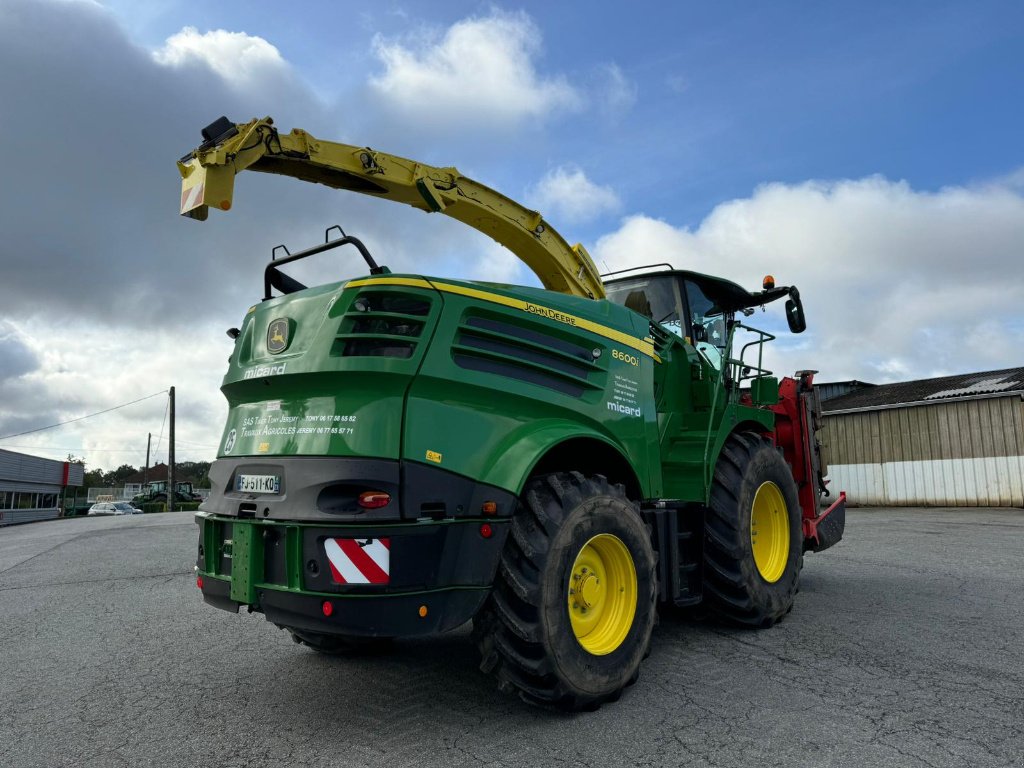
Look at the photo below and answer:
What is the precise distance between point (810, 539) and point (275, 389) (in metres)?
4.73

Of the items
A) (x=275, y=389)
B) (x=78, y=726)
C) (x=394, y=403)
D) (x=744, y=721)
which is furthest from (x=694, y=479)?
(x=78, y=726)

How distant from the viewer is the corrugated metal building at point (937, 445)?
1903 cm

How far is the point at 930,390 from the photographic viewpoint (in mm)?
23500

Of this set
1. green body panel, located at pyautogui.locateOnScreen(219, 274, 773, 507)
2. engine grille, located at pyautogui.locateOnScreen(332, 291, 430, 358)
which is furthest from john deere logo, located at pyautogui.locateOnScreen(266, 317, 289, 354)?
engine grille, located at pyautogui.locateOnScreen(332, 291, 430, 358)

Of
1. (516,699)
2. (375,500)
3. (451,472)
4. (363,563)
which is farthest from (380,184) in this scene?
(516,699)

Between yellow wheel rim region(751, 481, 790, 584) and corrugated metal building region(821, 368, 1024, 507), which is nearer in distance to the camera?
yellow wheel rim region(751, 481, 790, 584)

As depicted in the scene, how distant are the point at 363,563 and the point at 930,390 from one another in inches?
984

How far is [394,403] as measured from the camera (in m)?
3.26

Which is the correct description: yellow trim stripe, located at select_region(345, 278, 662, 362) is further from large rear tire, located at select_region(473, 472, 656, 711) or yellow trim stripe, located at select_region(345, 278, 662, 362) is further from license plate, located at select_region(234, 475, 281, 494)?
license plate, located at select_region(234, 475, 281, 494)

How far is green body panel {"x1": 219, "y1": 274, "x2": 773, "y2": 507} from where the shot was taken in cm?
329

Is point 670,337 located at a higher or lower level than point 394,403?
higher

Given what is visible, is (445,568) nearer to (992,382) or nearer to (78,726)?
(78,726)

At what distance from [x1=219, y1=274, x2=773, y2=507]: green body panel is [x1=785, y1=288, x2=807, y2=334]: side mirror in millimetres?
2503

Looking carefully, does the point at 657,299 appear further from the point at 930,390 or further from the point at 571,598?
the point at 930,390
